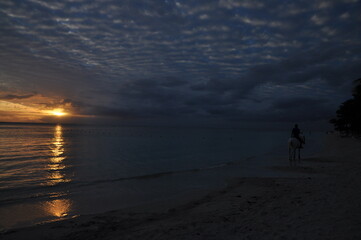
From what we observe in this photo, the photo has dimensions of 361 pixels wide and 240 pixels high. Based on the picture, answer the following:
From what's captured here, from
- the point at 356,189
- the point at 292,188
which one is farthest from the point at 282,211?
the point at 356,189

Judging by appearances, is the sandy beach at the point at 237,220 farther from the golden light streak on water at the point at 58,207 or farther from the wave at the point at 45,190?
the wave at the point at 45,190

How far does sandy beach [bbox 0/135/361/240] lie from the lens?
6.00m

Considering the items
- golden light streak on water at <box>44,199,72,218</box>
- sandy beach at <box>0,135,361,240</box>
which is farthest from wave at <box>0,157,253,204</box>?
sandy beach at <box>0,135,361,240</box>

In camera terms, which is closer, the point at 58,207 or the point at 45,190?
the point at 58,207

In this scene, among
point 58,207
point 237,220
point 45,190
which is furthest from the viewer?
point 45,190

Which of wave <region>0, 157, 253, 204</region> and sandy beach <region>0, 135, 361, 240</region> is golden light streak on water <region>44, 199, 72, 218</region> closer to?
wave <region>0, 157, 253, 204</region>

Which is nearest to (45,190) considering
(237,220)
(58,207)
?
(58,207)

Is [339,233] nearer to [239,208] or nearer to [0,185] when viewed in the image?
[239,208]

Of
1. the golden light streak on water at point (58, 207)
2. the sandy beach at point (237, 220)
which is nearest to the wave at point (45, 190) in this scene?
the golden light streak on water at point (58, 207)

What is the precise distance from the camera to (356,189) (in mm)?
9688

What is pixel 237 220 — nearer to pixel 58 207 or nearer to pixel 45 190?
pixel 58 207

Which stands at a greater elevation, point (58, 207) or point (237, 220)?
point (237, 220)

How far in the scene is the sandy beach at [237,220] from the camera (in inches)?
236

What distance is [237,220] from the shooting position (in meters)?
7.13
